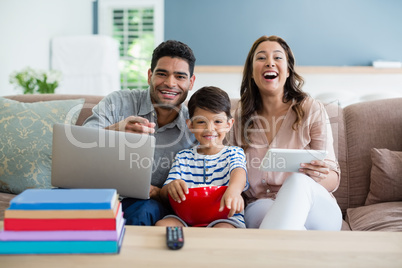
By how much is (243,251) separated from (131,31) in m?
5.72

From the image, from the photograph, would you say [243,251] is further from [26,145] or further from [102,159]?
[26,145]

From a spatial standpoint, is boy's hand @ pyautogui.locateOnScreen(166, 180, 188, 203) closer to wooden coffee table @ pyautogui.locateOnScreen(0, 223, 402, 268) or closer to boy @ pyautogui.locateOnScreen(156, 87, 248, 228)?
boy @ pyautogui.locateOnScreen(156, 87, 248, 228)

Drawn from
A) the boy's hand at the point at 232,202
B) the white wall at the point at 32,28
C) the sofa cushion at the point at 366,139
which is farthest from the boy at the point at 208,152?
the white wall at the point at 32,28

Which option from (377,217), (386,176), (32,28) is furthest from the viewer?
(32,28)

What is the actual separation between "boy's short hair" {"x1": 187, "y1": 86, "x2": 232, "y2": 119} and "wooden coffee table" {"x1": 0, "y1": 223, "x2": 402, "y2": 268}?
2.30ft

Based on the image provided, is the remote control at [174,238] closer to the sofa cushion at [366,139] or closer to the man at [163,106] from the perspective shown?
the man at [163,106]

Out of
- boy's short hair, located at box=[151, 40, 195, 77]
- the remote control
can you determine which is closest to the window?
boy's short hair, located at box=[151, 40, 195, 77]

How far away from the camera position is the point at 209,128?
157 centimetres

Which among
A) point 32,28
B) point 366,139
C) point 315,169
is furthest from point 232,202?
point 32,28

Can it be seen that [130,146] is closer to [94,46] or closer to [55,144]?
[55,144]

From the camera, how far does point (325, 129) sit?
1.61 meters

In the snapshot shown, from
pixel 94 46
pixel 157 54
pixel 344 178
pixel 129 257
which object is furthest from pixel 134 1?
pixel 129 257

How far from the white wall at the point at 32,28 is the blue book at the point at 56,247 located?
10.4 ft

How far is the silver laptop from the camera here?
1.16 m
